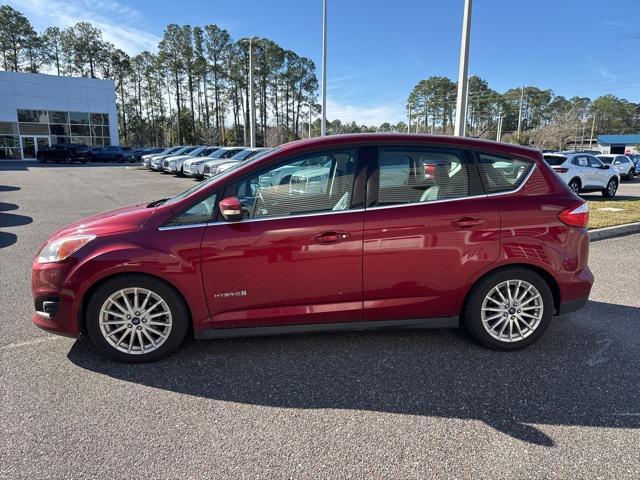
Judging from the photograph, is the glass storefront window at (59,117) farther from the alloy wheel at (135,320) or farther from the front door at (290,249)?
the front door at (290,249)

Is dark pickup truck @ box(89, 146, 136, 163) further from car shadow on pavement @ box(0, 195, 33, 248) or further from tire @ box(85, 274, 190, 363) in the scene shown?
tire @ box(85, 274, 190, 363)

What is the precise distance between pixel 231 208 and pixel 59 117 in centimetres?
4953

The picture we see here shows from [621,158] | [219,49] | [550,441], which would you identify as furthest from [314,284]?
[219,49]

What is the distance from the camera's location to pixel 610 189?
15281 mm

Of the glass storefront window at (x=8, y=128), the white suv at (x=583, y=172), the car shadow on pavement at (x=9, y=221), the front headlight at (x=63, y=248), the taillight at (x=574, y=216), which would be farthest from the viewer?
the glass storefront window at (x=8, y=128)

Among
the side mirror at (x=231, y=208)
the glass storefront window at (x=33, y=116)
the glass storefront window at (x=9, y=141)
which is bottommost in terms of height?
the side mirror at (x=231, y=208)

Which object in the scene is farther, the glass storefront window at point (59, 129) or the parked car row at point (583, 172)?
the glass storefront window at point (59, 129)

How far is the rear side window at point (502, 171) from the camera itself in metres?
3.61

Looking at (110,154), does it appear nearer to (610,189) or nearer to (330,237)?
(610,189)

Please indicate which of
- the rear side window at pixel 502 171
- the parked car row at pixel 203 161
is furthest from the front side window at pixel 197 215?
the parked car row at pixel 203 161

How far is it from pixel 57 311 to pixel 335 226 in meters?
2.21

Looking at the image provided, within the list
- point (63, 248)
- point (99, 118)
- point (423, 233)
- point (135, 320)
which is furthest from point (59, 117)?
point (423, 233)

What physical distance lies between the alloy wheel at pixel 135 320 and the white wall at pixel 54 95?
48.9m

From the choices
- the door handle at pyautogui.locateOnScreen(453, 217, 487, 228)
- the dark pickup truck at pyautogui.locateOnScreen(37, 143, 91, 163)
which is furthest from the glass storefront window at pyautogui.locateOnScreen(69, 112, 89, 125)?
the door handle at pyautogui.locateOnScreen(453, 217, 487, 228)
